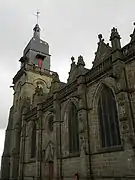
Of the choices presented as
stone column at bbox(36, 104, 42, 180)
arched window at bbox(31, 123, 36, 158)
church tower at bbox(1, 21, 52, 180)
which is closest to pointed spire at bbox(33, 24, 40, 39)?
church tower at bbox(1, 21, 52, 180)

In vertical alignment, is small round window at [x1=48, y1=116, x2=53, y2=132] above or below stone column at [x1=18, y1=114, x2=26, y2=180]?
above

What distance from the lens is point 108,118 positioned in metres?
11.7

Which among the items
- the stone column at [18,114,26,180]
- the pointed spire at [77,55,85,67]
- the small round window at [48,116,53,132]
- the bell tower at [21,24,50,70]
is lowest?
the stone column at [18,114,26,180]

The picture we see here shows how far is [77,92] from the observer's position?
1408 centimetres

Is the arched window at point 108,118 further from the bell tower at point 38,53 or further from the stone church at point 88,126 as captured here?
the bell tower at point 38,53

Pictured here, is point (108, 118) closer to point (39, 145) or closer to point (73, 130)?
point (73, 130)

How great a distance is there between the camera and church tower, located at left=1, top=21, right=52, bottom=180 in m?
22.2

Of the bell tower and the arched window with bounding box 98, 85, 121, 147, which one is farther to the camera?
the bell tower

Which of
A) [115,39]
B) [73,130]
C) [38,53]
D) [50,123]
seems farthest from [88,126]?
[38,53]

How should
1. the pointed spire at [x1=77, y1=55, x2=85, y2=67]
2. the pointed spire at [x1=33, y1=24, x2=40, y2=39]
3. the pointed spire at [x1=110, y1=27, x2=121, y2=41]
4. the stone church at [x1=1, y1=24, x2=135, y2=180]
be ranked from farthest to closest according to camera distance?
the pointed spire at [x1=33, y1=24, x2=40, y2=39] < the pointed spire at [x1=77, y1=55, x2=85, y2=67] < the pointed spire at [x1=110, y1=27, x2=121, y2=41] < the stone church at [x1=1, y1=24, x2=135, y2=180]

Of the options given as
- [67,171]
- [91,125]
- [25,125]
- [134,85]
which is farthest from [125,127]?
[25,125]

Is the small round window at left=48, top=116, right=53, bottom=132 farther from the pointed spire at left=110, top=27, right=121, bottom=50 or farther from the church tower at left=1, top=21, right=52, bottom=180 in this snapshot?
the pointed spire at left=110, top=27, right=121, bottom=50

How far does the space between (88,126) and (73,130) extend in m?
2.19

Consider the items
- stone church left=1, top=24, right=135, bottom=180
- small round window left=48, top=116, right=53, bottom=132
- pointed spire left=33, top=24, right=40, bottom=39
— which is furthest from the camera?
pointed spire left=33, top=24, right=40, bottom=39
